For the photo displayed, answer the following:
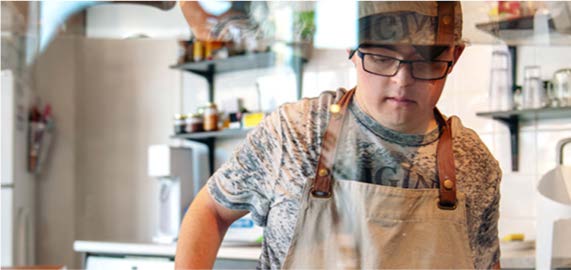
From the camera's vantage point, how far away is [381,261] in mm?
331

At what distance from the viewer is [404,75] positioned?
1.06 ft

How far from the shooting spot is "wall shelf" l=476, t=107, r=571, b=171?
0.37 m

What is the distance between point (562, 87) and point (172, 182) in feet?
1.00


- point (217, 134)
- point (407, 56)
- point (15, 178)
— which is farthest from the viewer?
point (15, 178)

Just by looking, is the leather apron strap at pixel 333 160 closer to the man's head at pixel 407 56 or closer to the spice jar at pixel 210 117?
the man's head at pixel 407 56

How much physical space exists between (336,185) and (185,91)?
0.24 m

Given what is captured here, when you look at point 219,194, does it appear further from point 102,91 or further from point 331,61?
point 102,91

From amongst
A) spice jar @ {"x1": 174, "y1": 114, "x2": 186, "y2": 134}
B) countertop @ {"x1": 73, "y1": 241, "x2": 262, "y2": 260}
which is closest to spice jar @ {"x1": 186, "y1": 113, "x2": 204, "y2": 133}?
spice jar @ {"x1": 174, "y1": 114, "x2": 186, "y2": 134}

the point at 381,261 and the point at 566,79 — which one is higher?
the point at 566,79

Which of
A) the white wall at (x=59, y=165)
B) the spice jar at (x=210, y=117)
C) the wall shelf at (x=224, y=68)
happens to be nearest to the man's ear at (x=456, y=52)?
the wall shelf at (x=224, y=68)

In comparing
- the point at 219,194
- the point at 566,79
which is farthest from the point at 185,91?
the point at 566,79

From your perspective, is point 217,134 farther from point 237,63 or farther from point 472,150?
point 472,150

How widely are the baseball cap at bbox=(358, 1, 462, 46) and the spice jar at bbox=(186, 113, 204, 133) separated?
0.69 ft

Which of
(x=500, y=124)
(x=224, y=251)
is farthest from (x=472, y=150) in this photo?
(x=224, y=251)
